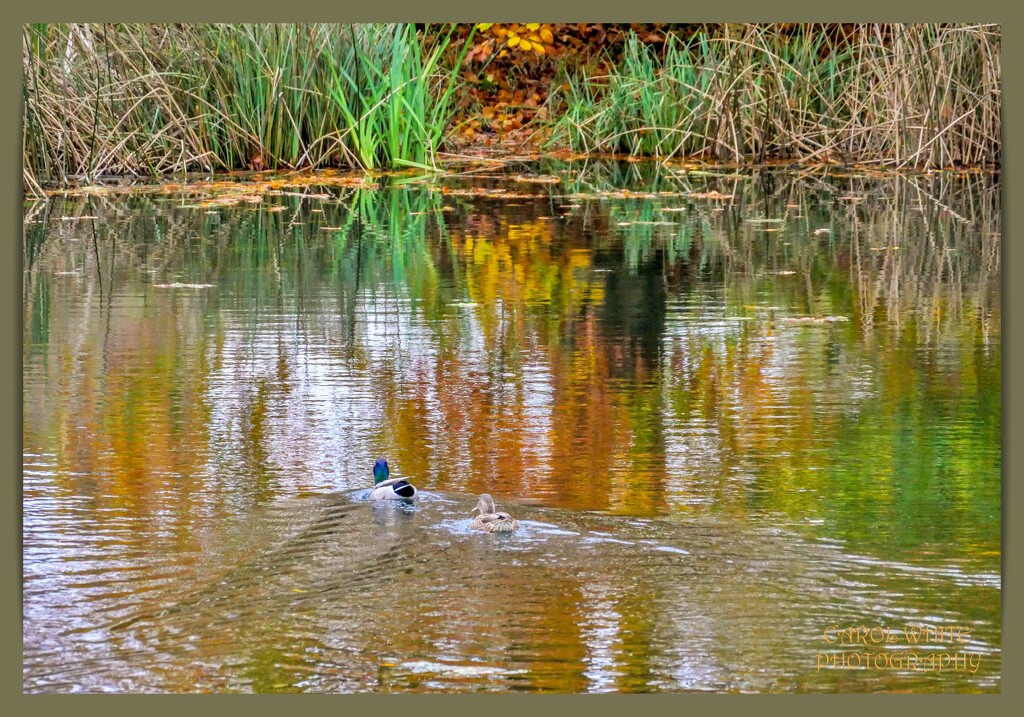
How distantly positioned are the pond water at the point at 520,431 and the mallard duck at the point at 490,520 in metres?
0.05

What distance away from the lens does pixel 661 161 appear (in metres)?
9.29

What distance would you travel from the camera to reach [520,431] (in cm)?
678

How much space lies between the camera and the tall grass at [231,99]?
773 centimetres

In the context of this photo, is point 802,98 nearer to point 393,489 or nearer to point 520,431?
point 520,431

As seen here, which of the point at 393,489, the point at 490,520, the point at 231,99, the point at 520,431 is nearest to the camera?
the point at 490,520

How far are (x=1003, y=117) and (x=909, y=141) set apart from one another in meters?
1.37

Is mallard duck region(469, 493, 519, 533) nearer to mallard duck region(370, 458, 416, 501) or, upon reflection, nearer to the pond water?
the pond water

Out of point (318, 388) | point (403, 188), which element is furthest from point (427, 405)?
point (403, 188)

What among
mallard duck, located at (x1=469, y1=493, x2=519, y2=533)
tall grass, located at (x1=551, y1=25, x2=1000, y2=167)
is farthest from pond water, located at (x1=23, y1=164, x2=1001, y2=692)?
tall grass, located at (x1=551, y1=25, x2=1000, y2=167)

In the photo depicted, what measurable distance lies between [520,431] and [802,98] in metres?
3.03

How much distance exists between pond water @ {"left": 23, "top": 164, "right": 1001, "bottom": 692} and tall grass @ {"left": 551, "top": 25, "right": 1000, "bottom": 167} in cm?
19

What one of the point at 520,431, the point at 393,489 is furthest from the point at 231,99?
the point at 393,489

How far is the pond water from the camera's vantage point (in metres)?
5.43

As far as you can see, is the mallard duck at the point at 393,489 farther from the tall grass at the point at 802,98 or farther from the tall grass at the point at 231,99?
the tall grass at the point at 802,98
